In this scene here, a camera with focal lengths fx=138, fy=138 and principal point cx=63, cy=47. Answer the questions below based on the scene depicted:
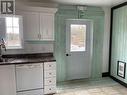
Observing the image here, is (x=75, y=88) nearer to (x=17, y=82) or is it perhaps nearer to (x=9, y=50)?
(x=17, y=82)

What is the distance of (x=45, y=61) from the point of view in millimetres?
3404

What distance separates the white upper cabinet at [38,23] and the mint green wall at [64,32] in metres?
0.38

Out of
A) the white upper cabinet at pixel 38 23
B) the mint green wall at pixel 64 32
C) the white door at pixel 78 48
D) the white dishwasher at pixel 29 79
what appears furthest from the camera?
the white door at pixel 78 48

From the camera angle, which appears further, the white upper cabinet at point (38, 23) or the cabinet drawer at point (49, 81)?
the white upper cabinet at point (38, 23)

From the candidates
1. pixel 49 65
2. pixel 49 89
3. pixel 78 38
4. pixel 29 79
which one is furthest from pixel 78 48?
pixel 29 79

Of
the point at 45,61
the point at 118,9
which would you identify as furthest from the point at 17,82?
the point at 118,9

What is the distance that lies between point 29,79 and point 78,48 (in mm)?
1932

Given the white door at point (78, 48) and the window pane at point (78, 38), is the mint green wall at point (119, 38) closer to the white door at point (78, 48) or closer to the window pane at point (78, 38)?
the white door at point (78, 48)

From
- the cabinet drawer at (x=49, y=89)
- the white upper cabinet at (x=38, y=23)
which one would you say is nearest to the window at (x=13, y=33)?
the white upper cabinet at (x=38, y=23)

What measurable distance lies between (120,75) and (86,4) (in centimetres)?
245

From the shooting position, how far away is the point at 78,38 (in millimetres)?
4496

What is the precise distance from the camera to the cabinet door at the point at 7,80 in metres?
3.12

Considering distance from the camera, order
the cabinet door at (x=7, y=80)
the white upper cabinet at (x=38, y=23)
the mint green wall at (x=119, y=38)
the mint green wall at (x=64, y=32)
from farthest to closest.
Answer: the mint green wall at (x=64, y=32) → the mint green wall at (x=119, y=38) → the white upper cabinet at (x=38, y=23) → the cabinet door at (x=7, y=80)

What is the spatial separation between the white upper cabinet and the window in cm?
22
